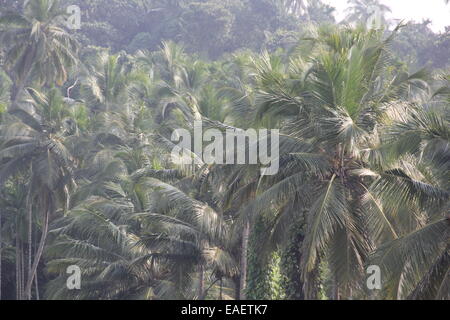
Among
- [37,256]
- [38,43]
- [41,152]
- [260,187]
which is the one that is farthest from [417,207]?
[38,43]

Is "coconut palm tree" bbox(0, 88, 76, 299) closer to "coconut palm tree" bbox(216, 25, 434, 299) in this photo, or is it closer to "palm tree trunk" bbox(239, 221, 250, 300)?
"palm tree trunk" bbox(239, 221, 250, 300)

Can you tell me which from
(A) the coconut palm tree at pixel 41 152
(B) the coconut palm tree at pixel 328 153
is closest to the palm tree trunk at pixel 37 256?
(A) the coconut palm tree at pixel 41 152

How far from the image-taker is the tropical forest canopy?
40.1 ft

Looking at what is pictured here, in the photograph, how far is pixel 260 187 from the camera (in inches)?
555

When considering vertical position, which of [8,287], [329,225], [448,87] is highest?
[448,87]

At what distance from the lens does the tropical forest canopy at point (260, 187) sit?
12219mm

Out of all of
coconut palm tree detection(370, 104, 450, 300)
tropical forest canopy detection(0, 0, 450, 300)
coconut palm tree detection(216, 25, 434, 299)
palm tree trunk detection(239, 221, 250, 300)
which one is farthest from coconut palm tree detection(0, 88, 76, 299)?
coconut palm tree detection(370, 104, 450, 300)

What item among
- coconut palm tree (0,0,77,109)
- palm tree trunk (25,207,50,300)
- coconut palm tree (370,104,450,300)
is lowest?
palm tree trunk (25,207,50,300)

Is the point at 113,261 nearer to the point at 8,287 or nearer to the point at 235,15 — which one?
the point at 8,287

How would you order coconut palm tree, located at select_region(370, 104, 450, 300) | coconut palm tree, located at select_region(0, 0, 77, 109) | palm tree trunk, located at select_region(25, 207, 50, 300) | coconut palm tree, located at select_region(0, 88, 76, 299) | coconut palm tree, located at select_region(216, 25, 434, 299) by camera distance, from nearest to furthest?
1. coconut palm tree, located at select_region(370, 104, 450, 300)
2. coconut palm tree, located at select_region(216, 25, 434, 299)
3. coconut palm tree, located at select_region(0, 88, 76, 299)
4. palm tree trunk, located at select_region(25, 207, 50, 300)
5. coconut palm tree, located at select_region(0, 0, 77, 109)

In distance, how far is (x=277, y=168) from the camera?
13445 millimetres

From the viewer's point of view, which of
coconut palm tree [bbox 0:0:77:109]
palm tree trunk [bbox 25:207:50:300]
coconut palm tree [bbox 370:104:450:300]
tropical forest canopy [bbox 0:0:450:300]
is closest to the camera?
coconut palm tree [bbox 370:104:450:300]
